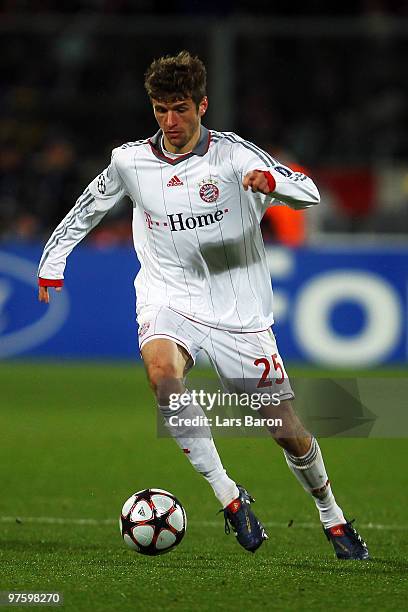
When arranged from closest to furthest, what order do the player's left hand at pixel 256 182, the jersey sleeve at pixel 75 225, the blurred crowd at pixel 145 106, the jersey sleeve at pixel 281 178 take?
the player's left hand at pixel 256 182
the jersey sleeve at pixel 281 178
the jersey sleeve at pixel 75 225
the blurred crowd at pixel 145 106

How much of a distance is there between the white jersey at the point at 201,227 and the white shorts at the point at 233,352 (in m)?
0.04

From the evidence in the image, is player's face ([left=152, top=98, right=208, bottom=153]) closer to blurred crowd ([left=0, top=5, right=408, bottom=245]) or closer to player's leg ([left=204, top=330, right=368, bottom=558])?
player's leg ([left=204, top=330, right=368, bottom=558])

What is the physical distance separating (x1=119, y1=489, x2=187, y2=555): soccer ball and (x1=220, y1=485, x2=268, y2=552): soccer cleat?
224 mm

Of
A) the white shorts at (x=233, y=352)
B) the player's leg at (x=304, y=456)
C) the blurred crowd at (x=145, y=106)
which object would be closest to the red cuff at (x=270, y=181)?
the white shorts at (x=233, y=352)

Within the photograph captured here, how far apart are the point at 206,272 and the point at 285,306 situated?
770 centimetres

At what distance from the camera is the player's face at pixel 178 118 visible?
5484 mm

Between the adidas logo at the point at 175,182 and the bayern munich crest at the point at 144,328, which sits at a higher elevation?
the adidas logo at the point at 175,182

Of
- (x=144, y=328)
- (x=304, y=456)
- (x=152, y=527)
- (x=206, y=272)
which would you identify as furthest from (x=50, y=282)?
(x=304, y=456)

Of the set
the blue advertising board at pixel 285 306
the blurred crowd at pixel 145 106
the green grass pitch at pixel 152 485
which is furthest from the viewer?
the blurred crowd at pixel 145 106

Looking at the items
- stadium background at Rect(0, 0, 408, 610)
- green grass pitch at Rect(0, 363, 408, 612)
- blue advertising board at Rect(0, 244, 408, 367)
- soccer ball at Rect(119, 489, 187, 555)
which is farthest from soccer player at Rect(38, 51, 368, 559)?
blue advertising board at Rect(0, 244, 408, 367)

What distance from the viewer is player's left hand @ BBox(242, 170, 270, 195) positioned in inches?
202

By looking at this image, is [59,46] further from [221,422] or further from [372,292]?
[221,422]

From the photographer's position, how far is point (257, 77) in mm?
15672

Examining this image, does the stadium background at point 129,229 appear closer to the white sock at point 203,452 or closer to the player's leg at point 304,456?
the player's leg at point 304,456
